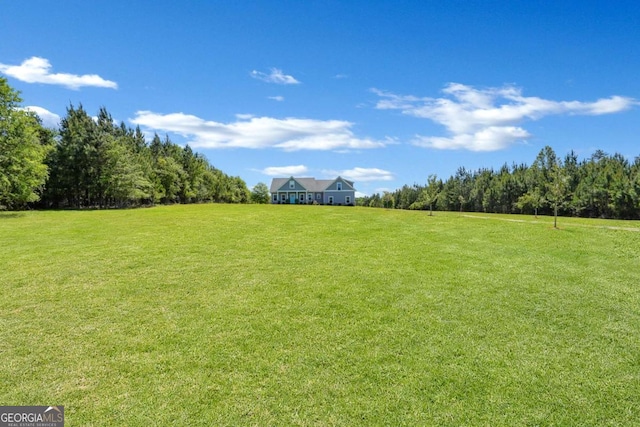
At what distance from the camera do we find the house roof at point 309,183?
63906 mm

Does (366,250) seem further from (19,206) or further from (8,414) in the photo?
(19,206)

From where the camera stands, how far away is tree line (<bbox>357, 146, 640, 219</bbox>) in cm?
4440

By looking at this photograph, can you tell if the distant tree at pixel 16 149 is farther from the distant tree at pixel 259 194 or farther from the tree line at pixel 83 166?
the distant tree at pixel 259 194

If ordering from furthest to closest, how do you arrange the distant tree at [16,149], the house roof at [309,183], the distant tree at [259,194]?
the distant tree at [259,194] → the house roof at [309,183] → the distant tree at [16,149]

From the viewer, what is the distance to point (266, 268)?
30.3ft

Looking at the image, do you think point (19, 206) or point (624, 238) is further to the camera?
point (19, 206)

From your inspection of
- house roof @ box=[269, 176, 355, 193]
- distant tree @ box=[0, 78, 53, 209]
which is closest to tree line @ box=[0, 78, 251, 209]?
distant tree @ box=[0, 78, 53, 209]

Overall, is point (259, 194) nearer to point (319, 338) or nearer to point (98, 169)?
point (98, 169)

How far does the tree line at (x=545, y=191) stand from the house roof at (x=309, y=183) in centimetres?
1622

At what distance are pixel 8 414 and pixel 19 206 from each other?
42.3 metres

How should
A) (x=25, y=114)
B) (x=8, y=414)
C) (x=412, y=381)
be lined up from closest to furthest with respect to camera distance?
(x=8, y=414)
(x=412, y=381)
(x=25, y=114)

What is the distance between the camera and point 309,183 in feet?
212

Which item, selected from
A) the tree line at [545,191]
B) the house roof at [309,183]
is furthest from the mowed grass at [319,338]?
the house roof at [309,183]

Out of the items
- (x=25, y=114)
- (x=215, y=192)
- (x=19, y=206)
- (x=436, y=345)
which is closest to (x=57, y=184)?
(x=19, y=206)
